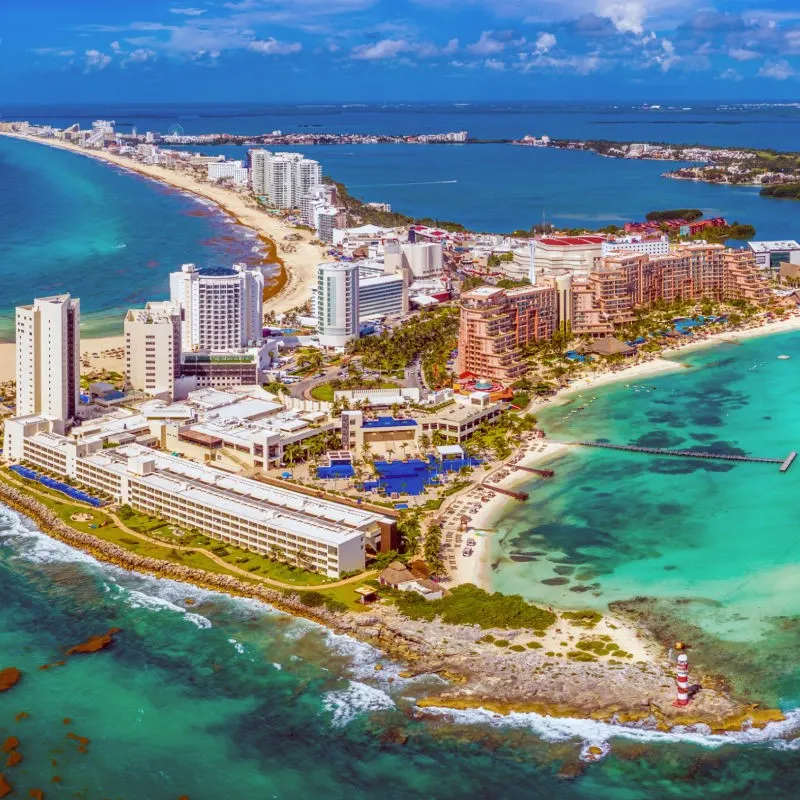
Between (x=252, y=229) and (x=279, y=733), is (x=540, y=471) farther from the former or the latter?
(x=252, y=229)

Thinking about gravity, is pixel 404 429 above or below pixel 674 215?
below

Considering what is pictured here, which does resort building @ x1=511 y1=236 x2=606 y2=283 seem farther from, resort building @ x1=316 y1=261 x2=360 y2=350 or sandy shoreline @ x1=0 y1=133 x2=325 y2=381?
resort building @ x1=316 y1=261 x2=360 y2=350

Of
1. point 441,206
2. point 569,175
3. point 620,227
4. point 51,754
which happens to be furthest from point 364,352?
point 569,175

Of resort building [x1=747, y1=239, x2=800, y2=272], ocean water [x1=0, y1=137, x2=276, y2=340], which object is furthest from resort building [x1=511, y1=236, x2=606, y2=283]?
ocean water [x1=0, y1=137, x2=276, y2=340]

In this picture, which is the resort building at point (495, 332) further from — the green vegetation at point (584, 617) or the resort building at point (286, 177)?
the resort building at point (286, 177)

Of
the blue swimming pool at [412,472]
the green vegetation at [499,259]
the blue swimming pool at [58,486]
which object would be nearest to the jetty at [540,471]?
the blue swimming pool at [412,472]

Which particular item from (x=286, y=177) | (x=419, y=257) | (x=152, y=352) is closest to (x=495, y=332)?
(x=152, y=352)
